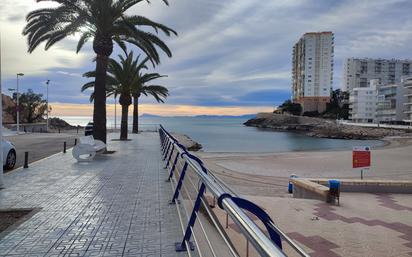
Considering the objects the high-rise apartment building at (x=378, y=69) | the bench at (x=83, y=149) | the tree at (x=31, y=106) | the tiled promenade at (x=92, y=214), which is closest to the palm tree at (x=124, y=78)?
the bench at (x=83, y=149)

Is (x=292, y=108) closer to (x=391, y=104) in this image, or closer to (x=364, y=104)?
(x=364, y=104)

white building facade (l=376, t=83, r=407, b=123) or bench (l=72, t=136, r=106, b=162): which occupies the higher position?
white building facade (l=376, t=83, r=407, b=123)

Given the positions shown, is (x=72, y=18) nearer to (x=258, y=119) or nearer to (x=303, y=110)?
(x=303, y=110)

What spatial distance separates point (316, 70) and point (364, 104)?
36.6 metres

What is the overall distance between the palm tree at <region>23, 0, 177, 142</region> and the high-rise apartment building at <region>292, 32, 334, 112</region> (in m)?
152

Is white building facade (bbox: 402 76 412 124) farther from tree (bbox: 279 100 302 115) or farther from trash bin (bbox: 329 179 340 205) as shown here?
trash bin (bbox: 329 179 340 205)

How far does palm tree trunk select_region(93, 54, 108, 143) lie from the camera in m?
19.0

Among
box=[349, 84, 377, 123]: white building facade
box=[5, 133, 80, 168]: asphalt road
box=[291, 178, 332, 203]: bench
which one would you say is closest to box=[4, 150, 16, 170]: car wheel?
box=[5, 133, 80, 168]: asphalt road

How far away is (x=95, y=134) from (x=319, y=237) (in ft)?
49.4

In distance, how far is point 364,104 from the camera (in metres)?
131

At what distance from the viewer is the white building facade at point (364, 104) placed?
129 m

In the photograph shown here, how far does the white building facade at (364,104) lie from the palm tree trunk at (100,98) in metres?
124

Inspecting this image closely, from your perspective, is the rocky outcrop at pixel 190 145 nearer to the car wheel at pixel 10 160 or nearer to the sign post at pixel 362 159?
the sign post at pixel 362 159

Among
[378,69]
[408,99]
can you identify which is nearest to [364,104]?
[408,99]
